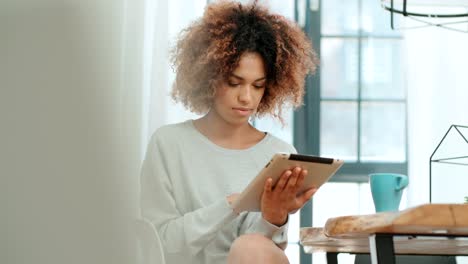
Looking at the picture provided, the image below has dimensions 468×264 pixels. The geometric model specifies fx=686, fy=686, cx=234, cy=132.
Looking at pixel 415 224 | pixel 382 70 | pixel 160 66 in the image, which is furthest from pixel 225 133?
pixel 382 70

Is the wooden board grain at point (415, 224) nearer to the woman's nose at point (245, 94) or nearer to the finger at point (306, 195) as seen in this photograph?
the finger at point (306, 195)

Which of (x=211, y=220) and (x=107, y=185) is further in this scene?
(x=211, y=220)

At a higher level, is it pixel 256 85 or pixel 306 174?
pixel 256 85

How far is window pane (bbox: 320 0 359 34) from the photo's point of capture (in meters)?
3.26

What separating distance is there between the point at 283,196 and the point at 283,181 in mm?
72

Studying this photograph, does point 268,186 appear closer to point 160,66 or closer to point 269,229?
point 269,229

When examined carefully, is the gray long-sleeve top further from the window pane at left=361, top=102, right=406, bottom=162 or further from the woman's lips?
the window pane at left=361, top=102, right=406, bottom=162

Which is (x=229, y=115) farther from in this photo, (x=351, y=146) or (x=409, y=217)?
(x=351, y=146)

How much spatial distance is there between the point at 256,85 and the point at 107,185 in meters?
1.50

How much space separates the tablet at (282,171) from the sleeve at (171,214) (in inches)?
2.1

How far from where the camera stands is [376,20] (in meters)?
3.25

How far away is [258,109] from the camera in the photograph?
1.83 m

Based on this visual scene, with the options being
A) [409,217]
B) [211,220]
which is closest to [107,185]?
[409,217]

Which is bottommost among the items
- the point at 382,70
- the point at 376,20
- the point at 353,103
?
the point at 353,103
